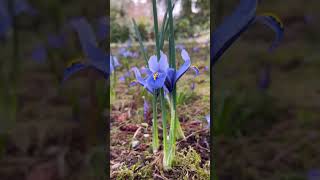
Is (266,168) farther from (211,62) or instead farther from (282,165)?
(211,62)

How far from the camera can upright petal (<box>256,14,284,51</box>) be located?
1.89 meters

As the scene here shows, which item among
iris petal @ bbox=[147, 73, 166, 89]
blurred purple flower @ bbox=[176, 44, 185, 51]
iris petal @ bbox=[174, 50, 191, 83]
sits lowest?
iris petal @ bbox=[147, 73, 166, 89]

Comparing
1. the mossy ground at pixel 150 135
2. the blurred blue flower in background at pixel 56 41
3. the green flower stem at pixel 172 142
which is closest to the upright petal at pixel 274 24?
the mossy ground at pixel 150 135

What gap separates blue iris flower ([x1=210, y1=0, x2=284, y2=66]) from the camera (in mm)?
1884

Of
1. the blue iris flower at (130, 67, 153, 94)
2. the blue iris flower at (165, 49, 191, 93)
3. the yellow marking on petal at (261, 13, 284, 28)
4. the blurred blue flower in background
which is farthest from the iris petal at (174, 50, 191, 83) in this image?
the blurred blue flower in background

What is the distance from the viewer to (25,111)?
1.94 metres

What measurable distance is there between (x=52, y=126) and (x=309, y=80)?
102 centimetres

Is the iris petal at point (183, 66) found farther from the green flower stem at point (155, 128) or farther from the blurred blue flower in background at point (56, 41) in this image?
the blurred blue flower in background at point (56, 41)

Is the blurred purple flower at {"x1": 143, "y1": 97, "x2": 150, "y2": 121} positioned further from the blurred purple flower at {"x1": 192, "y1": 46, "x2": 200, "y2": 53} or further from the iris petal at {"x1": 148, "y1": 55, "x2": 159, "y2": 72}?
the blurred purple flower at {"x1": 192, "y1": 46, "x2": 200, "y2": 53}

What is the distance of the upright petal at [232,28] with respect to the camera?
6.18ft

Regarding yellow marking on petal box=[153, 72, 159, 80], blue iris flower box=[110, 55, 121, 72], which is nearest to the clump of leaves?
yellow marking on petal box=[153, 72, 159, 80]

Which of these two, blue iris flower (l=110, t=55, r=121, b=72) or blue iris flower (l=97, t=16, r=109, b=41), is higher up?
blue iris flower (l=97, t=16, r=109, b=41)

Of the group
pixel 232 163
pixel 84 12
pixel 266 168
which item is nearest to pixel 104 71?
pixel 84 12

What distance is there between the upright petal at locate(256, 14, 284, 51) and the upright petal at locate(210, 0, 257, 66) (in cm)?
4
